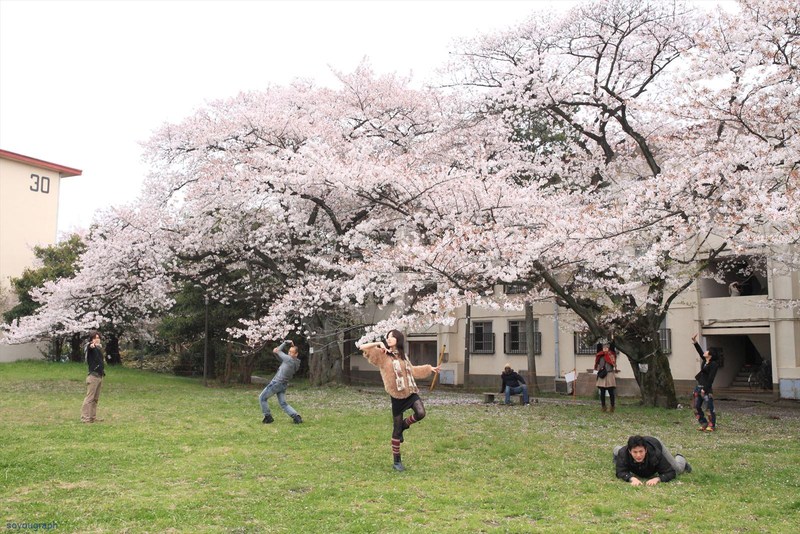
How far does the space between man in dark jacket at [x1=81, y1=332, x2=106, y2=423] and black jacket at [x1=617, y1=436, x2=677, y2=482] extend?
984cm

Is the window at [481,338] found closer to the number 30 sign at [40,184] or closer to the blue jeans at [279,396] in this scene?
the blue jeans at [279,396]

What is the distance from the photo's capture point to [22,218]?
3694 cm

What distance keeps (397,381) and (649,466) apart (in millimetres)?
3267

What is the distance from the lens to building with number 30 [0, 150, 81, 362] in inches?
1407

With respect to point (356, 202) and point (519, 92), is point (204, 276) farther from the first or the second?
point (519, 92)

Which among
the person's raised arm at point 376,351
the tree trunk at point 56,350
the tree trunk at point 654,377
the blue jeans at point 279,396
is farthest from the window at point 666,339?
the tree trunk at point 56,350

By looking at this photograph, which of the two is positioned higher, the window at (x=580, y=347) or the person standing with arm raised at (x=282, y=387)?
the window at (x=580, y=347)

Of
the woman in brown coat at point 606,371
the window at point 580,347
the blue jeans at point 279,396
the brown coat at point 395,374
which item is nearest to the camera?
the brown coat at point 395,374

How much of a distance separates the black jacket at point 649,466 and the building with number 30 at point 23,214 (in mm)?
33624

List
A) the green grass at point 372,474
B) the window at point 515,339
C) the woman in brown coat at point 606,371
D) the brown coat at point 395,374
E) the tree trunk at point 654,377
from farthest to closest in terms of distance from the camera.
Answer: the window at point 515,339 < the tree trunk at point 654,377 < the woman in brown coat at point 606,371 < the brown coat at point 395,374 < the green grass at point 372,474

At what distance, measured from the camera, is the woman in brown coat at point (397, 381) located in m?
9.22

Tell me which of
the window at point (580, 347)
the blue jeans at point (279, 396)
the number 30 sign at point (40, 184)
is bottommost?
the blue jeans at point (279, 396)

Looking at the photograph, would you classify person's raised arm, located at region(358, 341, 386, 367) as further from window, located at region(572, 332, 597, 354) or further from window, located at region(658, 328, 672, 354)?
window, located at region(572, 332, 597, 354)

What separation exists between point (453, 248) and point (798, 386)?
Result: 52.3 feet
